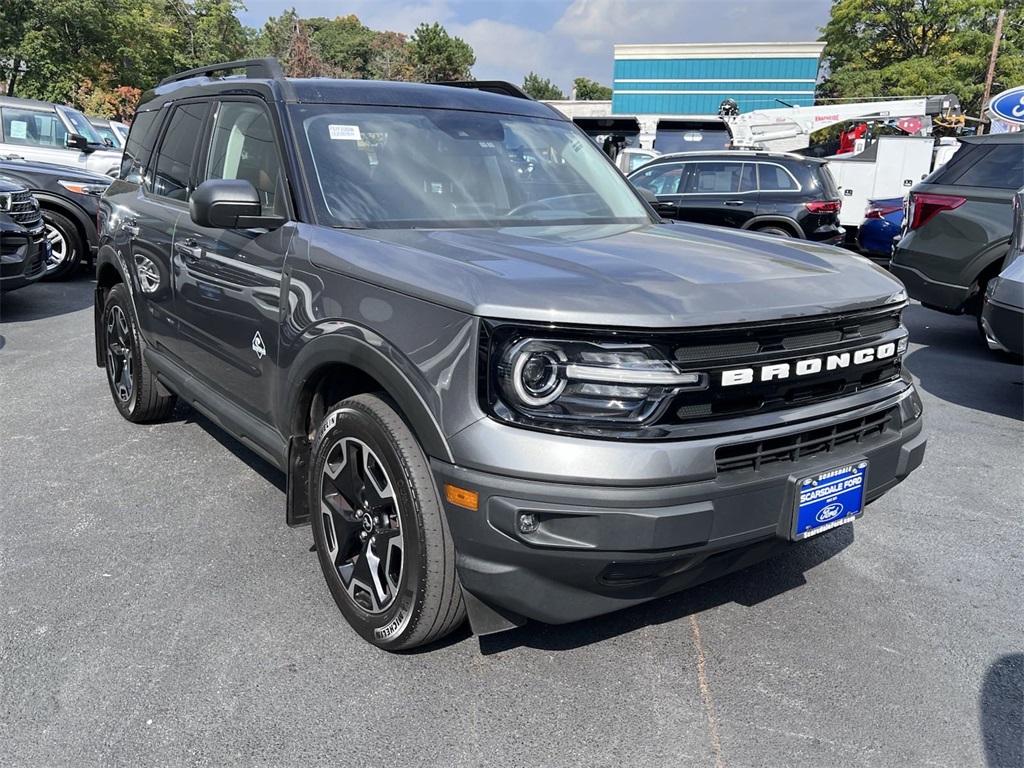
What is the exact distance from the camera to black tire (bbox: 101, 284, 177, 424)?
459 centimetres

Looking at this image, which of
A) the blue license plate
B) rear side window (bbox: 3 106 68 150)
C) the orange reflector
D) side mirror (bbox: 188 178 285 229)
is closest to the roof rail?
side mirror (bbox: 188 178 285 229)

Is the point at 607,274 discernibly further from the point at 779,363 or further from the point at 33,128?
the point at 33,128

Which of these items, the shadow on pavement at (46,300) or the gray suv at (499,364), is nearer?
the gray suv at (499,364)

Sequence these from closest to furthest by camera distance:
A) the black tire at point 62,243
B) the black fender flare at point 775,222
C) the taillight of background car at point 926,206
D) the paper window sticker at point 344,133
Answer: the paper window sticker at point 344,133
the taillight of background car at point 926,206
the black tire at point 62,243
the black fender flare at point 775,222

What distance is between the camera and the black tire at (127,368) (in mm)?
4594

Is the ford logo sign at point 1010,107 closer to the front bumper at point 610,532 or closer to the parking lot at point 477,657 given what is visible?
the parking lot at point 477,657

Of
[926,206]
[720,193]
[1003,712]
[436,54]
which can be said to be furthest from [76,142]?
[436,54]

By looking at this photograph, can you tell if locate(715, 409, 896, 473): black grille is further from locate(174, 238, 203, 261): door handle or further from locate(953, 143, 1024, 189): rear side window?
locate(953, 143, 1024, 189): rear side window

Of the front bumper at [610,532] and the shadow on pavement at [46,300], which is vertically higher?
the front bumper at [610,532]

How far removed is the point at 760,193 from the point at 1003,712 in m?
9.83

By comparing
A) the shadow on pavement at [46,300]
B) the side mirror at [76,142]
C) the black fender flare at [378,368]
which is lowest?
the shadow on pavement at [46,300]

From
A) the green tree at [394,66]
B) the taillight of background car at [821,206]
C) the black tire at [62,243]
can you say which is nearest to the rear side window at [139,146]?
the black tire at [62,243]

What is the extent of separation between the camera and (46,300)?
891cm

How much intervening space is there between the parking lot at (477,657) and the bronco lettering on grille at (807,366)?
0.99 metres
